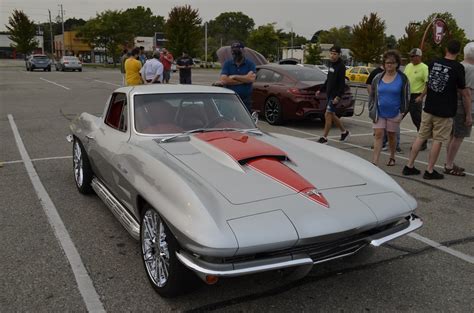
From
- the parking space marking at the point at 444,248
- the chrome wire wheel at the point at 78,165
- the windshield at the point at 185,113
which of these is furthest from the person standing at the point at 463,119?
the chrome wire wheel at the point at 78,165

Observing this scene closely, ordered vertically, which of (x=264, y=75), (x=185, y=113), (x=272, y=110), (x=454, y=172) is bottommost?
(x=454, y=172)

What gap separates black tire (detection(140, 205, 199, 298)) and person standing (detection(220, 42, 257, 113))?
4130 millimetres

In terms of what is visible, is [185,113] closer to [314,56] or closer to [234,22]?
[314,56]

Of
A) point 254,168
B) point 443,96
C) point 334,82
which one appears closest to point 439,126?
point 443,96

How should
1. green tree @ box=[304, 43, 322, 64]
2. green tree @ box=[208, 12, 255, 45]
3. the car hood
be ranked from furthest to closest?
green tree @ box=[208, 12, 255, 45], green tree @ box=[304, 43, 322, 64], the car hood

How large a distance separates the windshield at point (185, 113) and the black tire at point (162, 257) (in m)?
1.11

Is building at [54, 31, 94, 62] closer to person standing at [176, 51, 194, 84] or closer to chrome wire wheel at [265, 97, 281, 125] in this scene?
person standing at [176, 51, 194, 84]

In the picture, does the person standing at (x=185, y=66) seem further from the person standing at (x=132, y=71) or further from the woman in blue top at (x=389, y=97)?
the woman in blue top at (x=389, y=97)

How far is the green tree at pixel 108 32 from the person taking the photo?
62.0 m

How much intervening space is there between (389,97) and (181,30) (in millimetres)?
49766

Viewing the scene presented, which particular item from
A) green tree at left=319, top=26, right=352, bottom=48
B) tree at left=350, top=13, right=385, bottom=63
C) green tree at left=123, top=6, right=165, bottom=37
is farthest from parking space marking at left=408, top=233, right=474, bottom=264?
green tree at left=123, top=6, right=165, bottom=37

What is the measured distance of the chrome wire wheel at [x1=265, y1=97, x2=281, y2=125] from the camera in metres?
10.6

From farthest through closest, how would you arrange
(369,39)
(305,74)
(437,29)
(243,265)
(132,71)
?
(369,39)
(437,29)
(132,71)
(305,74)
(243,265)

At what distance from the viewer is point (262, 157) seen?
3.34 meters
